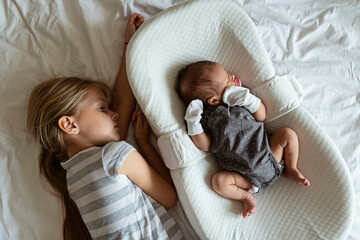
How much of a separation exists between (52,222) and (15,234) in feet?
0.46

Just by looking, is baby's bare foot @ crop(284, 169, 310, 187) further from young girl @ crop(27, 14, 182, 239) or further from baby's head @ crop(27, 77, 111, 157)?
baby's head @ crop(27, 77, 111, 157)

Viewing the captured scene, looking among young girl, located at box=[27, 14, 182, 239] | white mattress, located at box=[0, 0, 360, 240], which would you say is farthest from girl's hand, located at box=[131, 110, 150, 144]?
white mattress, located at box=[0, 0, 360, 240]

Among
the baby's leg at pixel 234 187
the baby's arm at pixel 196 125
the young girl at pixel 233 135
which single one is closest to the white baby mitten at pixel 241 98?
the young girl at pixel 233 135

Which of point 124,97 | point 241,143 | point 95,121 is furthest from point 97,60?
point 241,143

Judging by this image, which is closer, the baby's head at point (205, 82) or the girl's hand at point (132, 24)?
the baby's head at point (205, 82)

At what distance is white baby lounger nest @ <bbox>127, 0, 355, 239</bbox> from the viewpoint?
1.02 m

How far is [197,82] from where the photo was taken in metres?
1.04

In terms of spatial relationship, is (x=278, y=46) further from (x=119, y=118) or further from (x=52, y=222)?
(x=52, y=222)

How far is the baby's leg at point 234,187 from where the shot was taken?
1.04m

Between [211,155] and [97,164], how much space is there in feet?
1.35

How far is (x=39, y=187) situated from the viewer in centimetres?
117

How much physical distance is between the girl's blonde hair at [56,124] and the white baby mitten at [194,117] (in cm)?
34

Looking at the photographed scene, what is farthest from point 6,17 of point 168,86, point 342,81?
point 342,81

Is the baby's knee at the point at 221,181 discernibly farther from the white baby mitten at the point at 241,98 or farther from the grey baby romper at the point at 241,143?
the white baby mitten at the point at 241,98
